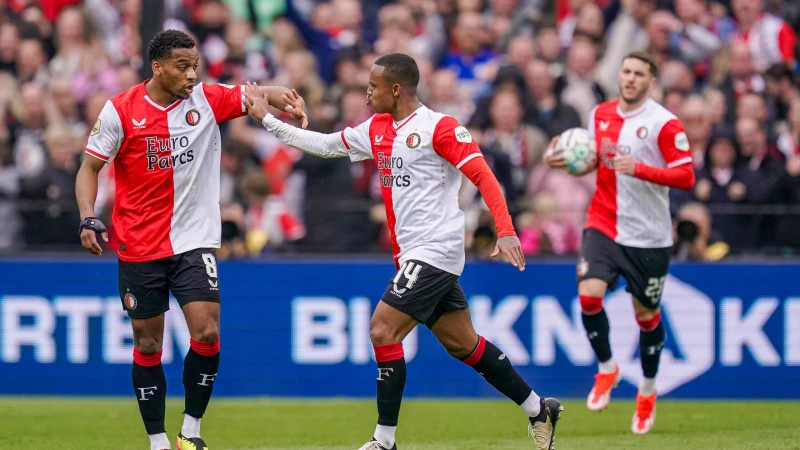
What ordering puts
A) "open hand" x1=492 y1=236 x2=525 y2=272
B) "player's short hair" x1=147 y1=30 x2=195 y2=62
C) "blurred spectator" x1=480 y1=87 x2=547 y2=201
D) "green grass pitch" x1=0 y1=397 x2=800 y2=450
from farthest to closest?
"blurred spectator" x1=480 y1=87 x2=547 y2=201, "green grass pitch" x1=0 y1=397 x2=800 y2=450, "player's short hair" x1=147 y1=30 x2=195 y2=62, "open hand" x1=492 y1=236 x2=525 y2=272

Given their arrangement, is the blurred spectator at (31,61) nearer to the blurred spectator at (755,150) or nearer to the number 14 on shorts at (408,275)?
the blurred spectator at (755,150)

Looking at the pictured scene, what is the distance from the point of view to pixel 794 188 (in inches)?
471

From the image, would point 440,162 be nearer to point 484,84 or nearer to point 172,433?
point 172,433

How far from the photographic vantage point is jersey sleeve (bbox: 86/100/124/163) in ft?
24.2

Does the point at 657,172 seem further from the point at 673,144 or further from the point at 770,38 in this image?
the point at 770,38

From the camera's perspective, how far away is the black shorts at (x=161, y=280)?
7.42 metres

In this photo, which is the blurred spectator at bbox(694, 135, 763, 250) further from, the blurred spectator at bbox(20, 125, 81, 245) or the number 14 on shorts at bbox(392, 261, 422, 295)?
the blurred spectator at bbox(20, 125, 81, 245)

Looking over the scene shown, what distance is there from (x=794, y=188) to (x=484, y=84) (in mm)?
3649

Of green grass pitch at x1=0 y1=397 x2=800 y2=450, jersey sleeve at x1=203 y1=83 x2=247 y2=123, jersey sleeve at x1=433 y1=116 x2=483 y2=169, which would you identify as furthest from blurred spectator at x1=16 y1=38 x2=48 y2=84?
jersey sleeve at x1=433 y1=116 x2=483 y2=169

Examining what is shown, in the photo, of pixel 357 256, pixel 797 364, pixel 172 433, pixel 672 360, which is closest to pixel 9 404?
pixel 172 433

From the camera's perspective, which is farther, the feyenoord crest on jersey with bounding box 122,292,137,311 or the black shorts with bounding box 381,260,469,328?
the feyenoord crest on jersey with bounding box 122,292,137,311

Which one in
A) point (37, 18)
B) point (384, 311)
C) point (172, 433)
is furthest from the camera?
point (37, 18)

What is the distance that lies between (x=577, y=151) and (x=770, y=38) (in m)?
5.77

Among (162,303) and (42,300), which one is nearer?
(162,303)
